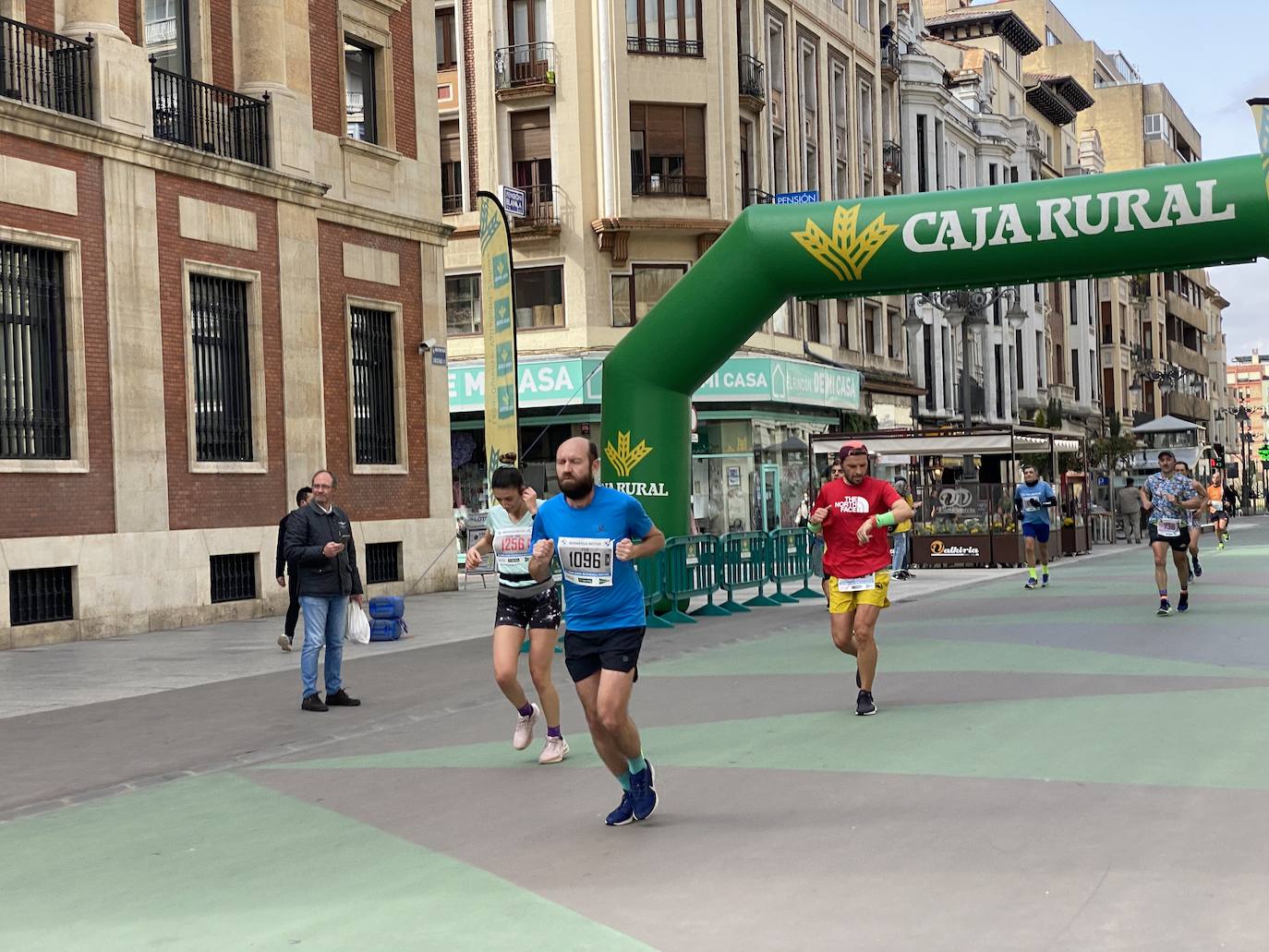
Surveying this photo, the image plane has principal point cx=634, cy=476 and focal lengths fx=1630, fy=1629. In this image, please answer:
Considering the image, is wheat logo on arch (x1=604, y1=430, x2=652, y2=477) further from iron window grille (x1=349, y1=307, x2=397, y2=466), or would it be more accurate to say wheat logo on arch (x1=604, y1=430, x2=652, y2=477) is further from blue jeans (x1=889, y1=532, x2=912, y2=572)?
blue jeans (x1=889, y1=532, x2=912, y2=572)

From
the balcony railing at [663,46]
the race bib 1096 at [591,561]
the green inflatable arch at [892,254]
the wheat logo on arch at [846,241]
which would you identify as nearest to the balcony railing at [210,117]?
the green inflatable arch at [892,254]

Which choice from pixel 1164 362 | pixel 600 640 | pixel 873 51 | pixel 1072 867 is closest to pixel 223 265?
pixel 600 640

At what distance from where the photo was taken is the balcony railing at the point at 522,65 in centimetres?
3838

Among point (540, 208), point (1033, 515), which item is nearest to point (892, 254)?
point (1033, 515)

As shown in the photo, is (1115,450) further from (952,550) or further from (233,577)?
(233,577)

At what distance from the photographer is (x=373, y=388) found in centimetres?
2569

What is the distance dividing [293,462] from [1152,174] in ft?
40.9

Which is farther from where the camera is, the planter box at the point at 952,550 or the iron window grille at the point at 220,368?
the planter box at the point at 952,550

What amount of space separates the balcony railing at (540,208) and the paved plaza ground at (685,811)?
24.3 metres

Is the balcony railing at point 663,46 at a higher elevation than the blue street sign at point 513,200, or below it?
higher

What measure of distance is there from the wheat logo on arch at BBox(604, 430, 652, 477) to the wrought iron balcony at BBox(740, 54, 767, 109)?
23.3 meters

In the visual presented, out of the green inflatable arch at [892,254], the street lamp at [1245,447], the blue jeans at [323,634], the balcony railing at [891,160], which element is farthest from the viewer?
the street lamp at [1245,447]

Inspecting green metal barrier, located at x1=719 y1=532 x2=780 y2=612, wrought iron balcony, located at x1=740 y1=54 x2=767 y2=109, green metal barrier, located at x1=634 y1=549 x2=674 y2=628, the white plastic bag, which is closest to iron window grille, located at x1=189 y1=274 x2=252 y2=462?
green metal barrier, located at x1=634 y1=549 x2=674 y2=628

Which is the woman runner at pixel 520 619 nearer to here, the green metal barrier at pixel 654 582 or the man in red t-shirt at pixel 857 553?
the man in red t-shirt at pixel 857 553
